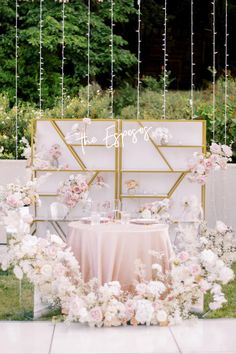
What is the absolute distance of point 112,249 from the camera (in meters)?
5.62

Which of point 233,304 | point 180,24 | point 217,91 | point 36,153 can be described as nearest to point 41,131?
point 36,153

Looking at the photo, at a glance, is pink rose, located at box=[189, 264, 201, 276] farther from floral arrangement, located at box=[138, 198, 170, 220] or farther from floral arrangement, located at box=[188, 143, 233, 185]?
floral arrangement, located at box=[188, 143, 233, 185]

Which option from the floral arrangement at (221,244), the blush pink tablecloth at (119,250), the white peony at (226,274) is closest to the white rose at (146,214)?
the blush pink tablecloth at (119,250)

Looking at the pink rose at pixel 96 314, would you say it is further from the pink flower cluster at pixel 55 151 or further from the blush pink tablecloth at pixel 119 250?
the pink flower cluster at pixel 55 151

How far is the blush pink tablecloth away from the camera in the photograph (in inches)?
222

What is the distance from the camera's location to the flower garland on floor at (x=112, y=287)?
528cm

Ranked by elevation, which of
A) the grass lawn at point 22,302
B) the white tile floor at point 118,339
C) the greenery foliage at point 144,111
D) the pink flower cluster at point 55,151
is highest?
the greenery foliage at point 144,111

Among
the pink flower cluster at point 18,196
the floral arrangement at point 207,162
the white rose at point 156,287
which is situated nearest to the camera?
the white rose at point 156,287

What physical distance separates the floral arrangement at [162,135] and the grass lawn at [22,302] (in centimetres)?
140

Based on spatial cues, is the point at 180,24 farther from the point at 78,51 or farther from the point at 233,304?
the point at 233,304

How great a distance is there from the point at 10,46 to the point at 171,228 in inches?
292

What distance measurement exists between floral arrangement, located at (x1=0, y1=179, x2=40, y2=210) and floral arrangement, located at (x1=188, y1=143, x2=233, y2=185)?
151cm

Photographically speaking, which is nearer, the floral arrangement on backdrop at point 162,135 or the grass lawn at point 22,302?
the grass lawn at point 22,302

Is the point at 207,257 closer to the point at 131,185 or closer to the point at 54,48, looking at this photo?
the point at 131,185
